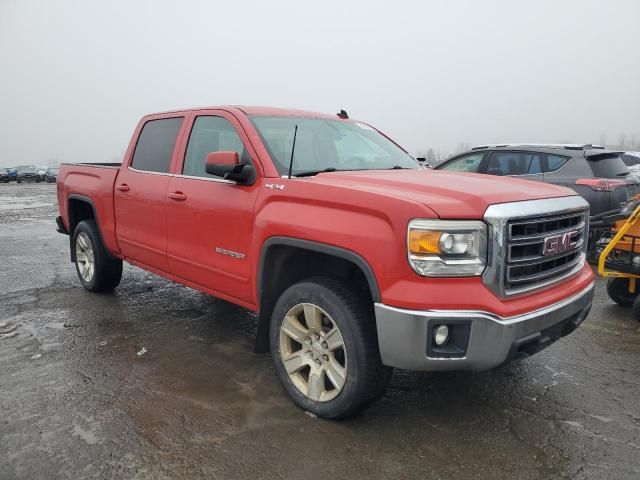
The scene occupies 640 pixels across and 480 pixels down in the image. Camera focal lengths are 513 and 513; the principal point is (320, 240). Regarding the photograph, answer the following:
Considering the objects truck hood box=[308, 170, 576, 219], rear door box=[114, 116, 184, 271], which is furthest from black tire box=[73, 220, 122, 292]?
truck hood box=[308, 170, 576, 219]

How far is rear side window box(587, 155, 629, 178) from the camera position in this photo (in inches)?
275

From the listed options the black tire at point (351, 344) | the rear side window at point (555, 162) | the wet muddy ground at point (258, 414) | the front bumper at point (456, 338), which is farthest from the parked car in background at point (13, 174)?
the front bumper at point (456, 338)

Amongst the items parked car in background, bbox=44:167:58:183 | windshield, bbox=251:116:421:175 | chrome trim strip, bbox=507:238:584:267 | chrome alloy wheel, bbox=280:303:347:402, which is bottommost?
parked car in background, bbox=44:167:58:183

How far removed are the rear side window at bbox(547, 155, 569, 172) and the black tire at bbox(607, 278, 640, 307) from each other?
91.7 inches

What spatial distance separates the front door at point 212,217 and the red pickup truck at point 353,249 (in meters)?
0.01

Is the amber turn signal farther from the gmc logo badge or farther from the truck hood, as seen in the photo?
the gmc logo badge

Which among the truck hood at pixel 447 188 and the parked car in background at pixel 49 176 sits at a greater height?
the truck hood at pixel 447 188

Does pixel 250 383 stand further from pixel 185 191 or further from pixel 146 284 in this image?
pixel 146 284

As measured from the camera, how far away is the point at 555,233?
116 inches

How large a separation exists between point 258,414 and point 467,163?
641 centimetres

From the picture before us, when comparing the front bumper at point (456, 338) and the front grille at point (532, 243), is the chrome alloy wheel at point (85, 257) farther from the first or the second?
the front grille at point (532, 243)

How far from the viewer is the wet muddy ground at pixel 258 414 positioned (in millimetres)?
2623

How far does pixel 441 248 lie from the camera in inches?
102

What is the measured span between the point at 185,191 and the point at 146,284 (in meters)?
2.70
